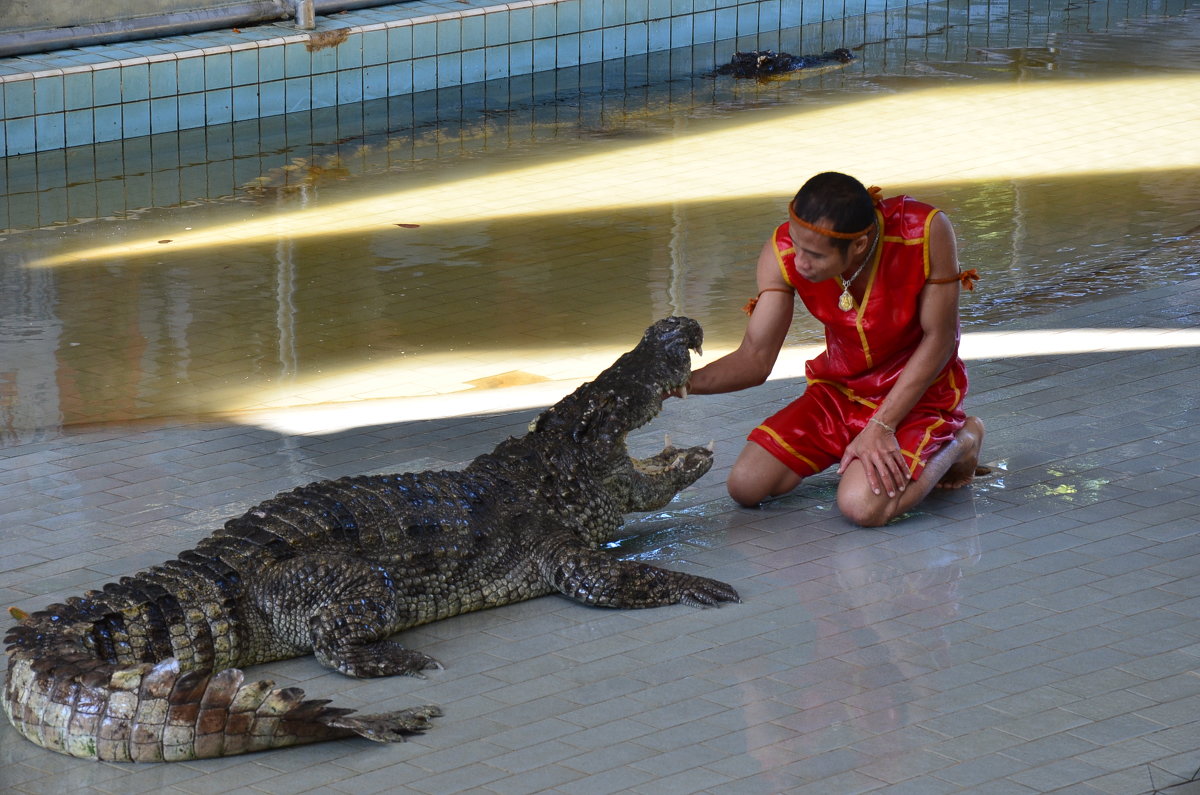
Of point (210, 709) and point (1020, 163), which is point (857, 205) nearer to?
point (210, 709)

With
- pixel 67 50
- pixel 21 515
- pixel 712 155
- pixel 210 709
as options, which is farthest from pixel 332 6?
pixel 210 709

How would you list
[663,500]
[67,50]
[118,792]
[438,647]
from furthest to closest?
[67,50] < [663,500] < [438,647] < [118,792]

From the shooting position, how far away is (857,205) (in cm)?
379

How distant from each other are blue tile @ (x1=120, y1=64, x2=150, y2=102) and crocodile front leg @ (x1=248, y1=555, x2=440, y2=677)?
22.8 ft

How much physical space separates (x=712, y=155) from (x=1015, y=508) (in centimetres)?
538

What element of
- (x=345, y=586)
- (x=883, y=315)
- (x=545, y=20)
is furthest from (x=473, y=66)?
(x=345, y=586)

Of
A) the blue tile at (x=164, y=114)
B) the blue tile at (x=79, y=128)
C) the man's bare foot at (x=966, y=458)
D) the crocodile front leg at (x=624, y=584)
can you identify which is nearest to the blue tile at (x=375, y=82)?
the blue tile at (x=164, y=114)

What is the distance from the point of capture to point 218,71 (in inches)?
398

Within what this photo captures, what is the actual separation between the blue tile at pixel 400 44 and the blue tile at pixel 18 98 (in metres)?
2.51

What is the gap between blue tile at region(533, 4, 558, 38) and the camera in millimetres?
11555

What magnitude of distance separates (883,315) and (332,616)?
159 cm

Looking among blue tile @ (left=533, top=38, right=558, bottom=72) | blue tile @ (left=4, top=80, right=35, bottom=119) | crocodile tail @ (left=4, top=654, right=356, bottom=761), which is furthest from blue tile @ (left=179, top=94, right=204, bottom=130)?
crocodile tail @ (left=4, top=654, right=356, bottom=761)

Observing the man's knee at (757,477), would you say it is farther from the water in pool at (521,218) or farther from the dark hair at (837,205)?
the water in pool at (521,218)

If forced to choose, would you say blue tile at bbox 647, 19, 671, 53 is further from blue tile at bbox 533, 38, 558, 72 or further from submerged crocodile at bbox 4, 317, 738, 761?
submerged crocodile at bbox 4, 317, 738, 761
